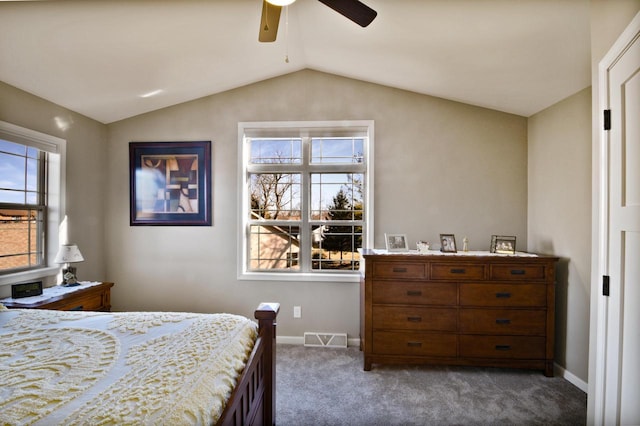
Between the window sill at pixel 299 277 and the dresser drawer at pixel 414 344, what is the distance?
2.28 feet

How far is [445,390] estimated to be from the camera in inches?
91.1

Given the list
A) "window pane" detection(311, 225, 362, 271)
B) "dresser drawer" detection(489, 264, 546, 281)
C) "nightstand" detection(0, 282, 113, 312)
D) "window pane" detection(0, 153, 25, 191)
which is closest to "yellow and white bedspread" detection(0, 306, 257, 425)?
"nightstand" detection(0, 282, 113, 312)

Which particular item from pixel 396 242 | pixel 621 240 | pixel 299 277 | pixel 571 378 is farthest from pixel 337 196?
pixel 571 378

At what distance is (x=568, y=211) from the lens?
98.7 inches

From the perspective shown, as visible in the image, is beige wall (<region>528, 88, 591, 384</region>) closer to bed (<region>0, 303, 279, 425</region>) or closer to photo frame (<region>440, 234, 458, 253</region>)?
photo frame (<region>440, 234, 458, 253</region>)

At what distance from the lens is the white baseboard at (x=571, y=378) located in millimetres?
2320

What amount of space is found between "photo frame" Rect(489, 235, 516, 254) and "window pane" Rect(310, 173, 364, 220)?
1304mm

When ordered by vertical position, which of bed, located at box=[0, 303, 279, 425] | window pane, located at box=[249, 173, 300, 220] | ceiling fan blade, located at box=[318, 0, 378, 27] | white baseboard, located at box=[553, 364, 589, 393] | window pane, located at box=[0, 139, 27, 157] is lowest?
white baseboard, located at box=[553, 364, 589, 393]

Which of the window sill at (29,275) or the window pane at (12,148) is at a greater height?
the window pane at (12,148)

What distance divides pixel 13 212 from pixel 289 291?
8.18 ft

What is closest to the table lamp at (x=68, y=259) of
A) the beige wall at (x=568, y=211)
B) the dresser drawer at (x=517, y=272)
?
the dresser drawer at (x=517, y=272)

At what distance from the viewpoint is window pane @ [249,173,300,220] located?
334 centimetres

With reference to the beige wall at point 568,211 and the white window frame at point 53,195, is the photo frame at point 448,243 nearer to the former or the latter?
the beige wall at point 568,211

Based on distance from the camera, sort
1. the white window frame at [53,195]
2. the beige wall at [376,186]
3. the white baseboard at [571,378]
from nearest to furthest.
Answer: the white baseboard at [571,378] < the white window frame at [53,195] < the beige wall at [376,186]
